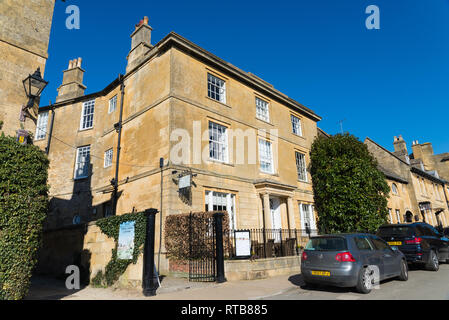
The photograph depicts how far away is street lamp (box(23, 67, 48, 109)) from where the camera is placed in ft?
28.3

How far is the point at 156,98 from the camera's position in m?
14.2

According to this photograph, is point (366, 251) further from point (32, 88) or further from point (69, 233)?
point (69, 233)

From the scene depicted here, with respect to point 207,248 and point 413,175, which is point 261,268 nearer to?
A: point 207,248

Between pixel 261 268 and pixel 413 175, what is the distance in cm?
2747

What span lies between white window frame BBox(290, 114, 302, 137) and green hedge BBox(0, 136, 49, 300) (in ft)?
55.2

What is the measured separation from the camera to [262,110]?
60.1 ft

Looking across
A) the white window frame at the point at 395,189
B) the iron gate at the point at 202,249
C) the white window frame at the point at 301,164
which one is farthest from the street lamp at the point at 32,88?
the white window frame at the point at 395,189

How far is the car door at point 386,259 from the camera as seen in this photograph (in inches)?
305

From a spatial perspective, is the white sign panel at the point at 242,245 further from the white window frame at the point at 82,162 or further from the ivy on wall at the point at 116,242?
the white window frame at the point at 82,162

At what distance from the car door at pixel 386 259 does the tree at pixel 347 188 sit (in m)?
9.02

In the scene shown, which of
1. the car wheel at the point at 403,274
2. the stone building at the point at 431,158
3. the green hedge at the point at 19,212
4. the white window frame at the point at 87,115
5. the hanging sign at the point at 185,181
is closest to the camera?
the green hedge at the point at 19,212

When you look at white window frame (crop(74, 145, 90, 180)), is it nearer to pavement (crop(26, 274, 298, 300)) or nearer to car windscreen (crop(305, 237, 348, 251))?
pavement (crop(26, 274, 298, 300))
